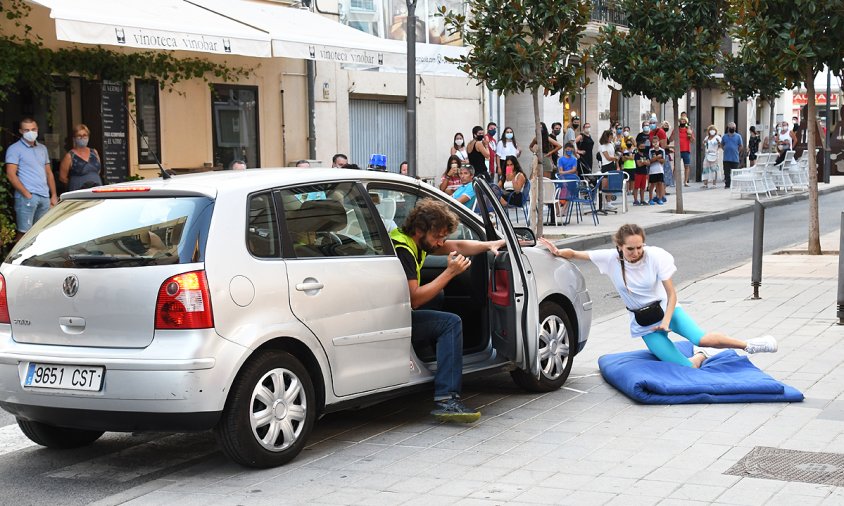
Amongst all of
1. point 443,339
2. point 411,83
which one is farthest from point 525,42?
point 443,339

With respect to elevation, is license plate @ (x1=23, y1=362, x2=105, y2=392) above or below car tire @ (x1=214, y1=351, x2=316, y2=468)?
above

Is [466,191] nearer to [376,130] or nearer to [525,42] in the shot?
[525,42]

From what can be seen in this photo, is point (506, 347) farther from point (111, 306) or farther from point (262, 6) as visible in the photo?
point (262, 6)

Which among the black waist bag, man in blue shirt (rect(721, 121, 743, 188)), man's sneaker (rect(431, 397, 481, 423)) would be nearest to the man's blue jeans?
man's sneaker (rect(431, 397, 481, 423))

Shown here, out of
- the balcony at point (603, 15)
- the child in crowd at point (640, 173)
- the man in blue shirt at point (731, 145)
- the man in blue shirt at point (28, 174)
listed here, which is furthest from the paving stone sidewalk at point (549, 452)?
the balcony at point (603, 15)

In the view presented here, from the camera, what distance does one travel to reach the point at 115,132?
18.0 meters

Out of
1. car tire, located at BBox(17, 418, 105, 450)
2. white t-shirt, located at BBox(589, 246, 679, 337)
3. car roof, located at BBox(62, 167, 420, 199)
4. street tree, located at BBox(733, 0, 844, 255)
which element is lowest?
car tire, located at BBox(17, 418, 105, 450)

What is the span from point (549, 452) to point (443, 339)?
986 mm

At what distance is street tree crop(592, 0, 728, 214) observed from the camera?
24531 mm

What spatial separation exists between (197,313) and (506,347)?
2350 millimetres

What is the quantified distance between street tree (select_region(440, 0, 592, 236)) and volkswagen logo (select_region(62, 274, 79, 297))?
13199 mm

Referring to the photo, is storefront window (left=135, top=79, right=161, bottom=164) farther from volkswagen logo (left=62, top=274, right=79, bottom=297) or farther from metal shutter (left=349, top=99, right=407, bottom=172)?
volkswagen logo (left=62, top=274, right=79, bottom=297)

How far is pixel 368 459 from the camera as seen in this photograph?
20.9 ft

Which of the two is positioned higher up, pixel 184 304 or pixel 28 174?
pixel 28 174
